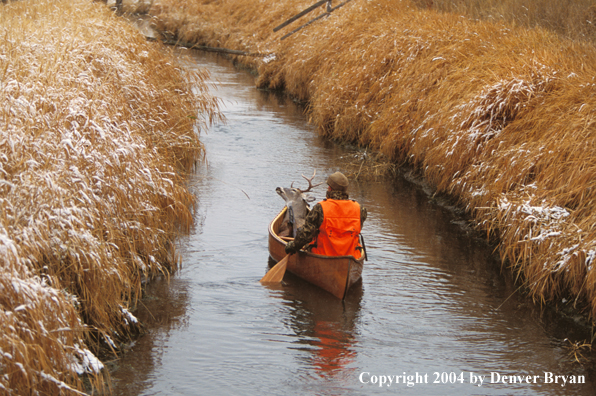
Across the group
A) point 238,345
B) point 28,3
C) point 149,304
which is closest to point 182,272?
point 149,304

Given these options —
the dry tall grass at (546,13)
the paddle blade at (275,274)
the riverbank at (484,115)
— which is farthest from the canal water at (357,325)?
the dry tall grass at (546,13)

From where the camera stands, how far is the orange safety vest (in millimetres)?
7336

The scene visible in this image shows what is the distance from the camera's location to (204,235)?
8.92m

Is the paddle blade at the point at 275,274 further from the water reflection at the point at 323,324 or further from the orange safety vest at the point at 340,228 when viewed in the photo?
the orange safety vest at the point at 340,228

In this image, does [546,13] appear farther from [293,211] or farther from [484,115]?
[293,211]

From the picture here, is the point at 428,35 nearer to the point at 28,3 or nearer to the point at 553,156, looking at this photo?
the point at 553,156

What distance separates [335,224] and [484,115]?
3.96 metres

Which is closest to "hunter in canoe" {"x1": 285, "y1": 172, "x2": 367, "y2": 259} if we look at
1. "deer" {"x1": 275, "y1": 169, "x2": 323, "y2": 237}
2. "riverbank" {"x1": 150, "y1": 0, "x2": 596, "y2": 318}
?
"deer" {"x1": 275, "y1": 169, "x2": 323, "y2": 237}

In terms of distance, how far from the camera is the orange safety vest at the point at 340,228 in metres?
7.34

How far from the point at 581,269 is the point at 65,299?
16.3 ft

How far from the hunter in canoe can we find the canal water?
1.75 feet

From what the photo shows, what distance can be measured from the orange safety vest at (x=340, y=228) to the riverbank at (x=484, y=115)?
193cm

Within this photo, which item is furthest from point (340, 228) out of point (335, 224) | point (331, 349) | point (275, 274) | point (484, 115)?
point (484, 115)

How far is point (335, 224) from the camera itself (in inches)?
290
